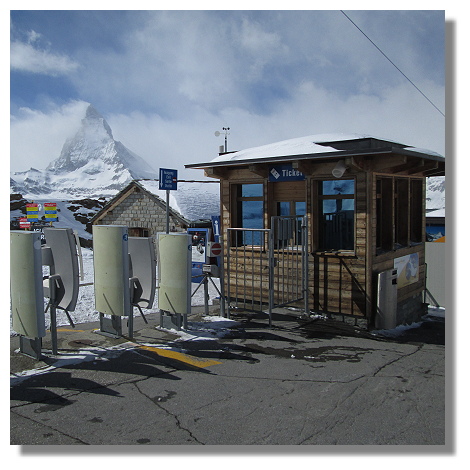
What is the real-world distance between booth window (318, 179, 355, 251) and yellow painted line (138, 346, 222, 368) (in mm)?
3453

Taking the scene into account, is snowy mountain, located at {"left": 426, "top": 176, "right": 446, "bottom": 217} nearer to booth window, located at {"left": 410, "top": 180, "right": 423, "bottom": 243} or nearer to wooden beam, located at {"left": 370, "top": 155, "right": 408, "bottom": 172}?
booth window, located at {"left": 410, "top": 180, "right": 423, "bottom": 243}

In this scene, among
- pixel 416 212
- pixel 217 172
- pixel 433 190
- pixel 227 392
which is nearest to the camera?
pixel 227 392

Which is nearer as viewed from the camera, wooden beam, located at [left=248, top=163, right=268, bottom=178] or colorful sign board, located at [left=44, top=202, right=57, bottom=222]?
wooden beam, located at [left=248, top=163, right=268, bottom=178]

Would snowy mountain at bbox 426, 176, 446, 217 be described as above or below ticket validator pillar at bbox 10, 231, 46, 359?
above

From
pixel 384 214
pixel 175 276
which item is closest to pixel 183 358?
pixel 175 276

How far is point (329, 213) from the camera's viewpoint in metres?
7.79

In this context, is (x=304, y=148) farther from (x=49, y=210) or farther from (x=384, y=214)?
(x=49, y=210)

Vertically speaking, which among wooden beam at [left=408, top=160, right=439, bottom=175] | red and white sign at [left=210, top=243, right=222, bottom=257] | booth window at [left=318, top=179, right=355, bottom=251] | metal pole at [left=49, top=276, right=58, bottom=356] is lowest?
metal pole at [left=49, top=276, right=58, bottom=356]

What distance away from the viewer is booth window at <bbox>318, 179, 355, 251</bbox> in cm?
753

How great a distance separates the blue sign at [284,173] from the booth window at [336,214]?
0.38 meters

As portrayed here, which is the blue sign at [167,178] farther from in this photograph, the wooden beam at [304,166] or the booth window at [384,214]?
the booth window at [384,214]

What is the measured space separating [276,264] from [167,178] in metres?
2.97

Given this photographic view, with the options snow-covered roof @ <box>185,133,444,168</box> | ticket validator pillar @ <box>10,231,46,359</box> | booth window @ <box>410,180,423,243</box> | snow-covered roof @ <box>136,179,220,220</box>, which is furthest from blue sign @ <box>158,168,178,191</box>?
snow-covered roof @ <box>136,179,220,220</box>

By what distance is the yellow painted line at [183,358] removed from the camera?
5078 mm
